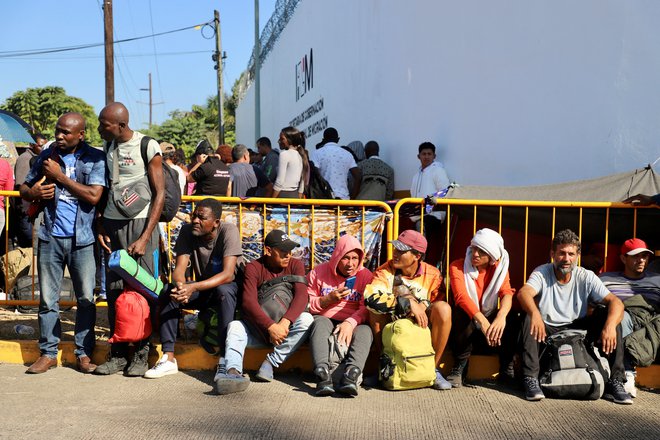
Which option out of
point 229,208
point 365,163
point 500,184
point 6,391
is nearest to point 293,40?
point 365,163

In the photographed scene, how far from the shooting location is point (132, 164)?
5.64m

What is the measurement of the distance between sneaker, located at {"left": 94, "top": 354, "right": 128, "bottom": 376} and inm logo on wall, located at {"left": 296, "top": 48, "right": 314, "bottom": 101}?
47.6ft

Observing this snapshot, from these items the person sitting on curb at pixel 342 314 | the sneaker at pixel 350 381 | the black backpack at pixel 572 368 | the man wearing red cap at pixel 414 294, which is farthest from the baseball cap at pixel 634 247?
the sneaker at pixel 350 381

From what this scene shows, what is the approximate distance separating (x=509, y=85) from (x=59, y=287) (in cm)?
521

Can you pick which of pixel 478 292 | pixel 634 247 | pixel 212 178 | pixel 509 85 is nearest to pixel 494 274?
pixel 478 292

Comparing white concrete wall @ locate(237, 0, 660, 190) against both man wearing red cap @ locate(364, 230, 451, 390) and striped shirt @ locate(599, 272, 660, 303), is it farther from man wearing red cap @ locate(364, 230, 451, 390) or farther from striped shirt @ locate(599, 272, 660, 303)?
man wearing red cap @ locate(364, 230, 451, 390)

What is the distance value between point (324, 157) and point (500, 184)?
2.78 metres

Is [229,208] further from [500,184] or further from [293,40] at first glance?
[293,40]

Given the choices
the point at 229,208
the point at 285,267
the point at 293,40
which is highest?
the point at 293,40

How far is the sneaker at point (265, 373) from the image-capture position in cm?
547

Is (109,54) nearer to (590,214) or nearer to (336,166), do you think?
(336,166)

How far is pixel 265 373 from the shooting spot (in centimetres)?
548

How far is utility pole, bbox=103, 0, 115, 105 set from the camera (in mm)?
20500

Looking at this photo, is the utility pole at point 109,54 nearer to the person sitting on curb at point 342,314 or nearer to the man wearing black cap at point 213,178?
the man wearing black cap at point 213,178
